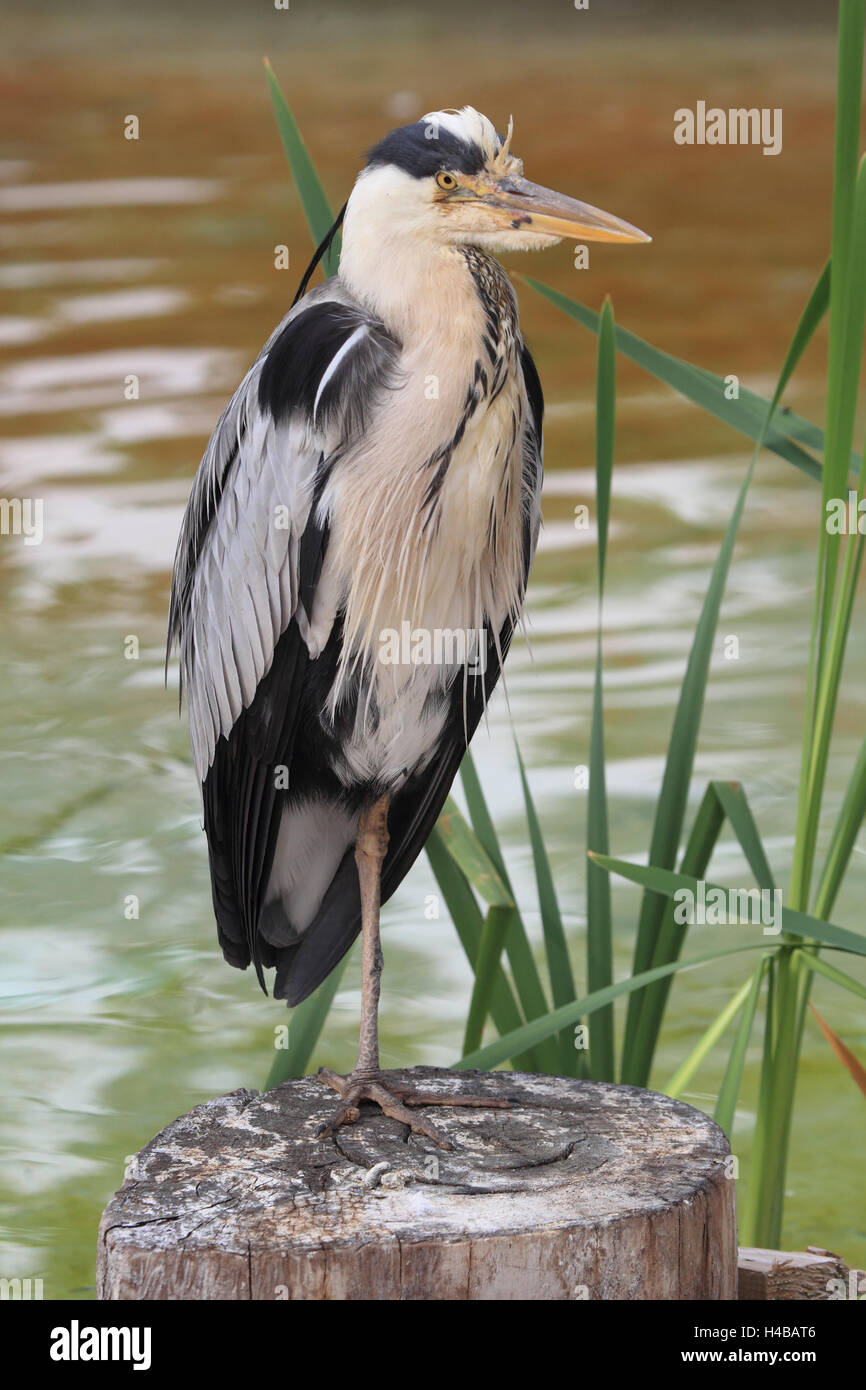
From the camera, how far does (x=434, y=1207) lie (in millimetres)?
1778

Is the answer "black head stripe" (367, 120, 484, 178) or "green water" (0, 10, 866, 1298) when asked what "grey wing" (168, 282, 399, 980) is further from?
"green water" (0, 10, 866, 1298)

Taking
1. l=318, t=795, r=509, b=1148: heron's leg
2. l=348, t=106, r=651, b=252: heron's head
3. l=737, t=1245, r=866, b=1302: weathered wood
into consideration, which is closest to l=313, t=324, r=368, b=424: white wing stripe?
l=348, t=106, r=651, b=252: heron's head

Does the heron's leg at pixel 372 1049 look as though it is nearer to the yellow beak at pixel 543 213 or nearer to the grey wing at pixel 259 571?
the grey wing at pixel 259 571

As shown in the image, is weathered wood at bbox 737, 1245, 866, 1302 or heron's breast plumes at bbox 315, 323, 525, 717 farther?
weathered wood at bbox 737, 1245, 866, 1302

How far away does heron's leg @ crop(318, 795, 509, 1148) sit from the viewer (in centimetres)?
205

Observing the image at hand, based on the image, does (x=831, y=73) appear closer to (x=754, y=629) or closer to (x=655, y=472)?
(x=655, y=472)

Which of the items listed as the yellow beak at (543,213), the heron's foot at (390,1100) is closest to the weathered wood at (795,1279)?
the heron's foot at (390,1100)

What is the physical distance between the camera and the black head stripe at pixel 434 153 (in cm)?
198

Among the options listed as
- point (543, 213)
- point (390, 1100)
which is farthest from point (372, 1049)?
point (543, 213)

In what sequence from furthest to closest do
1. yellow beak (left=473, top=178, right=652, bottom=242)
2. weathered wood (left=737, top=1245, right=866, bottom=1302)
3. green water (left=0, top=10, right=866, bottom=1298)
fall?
green water (left=0, top=10, right=866, bottom=1298), weathered wood (left=737, top=1245, right=866, bottom=1302), yellow beak (left=473, top=178, right=652, bottom=242)

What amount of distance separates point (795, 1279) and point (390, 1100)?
1.81 ft

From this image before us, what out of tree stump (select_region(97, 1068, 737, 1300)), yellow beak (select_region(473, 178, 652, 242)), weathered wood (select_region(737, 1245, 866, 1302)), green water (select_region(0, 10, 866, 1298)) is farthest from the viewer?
green water (select_region(0, 10, 866, 1298))

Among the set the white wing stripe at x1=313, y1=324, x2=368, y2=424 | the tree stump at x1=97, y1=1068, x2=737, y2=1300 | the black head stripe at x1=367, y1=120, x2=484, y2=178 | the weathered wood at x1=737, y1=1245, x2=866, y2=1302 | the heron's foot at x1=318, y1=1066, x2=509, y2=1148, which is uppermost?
the black head stripe at x1=367, y1=120, x2=484, y2=178
